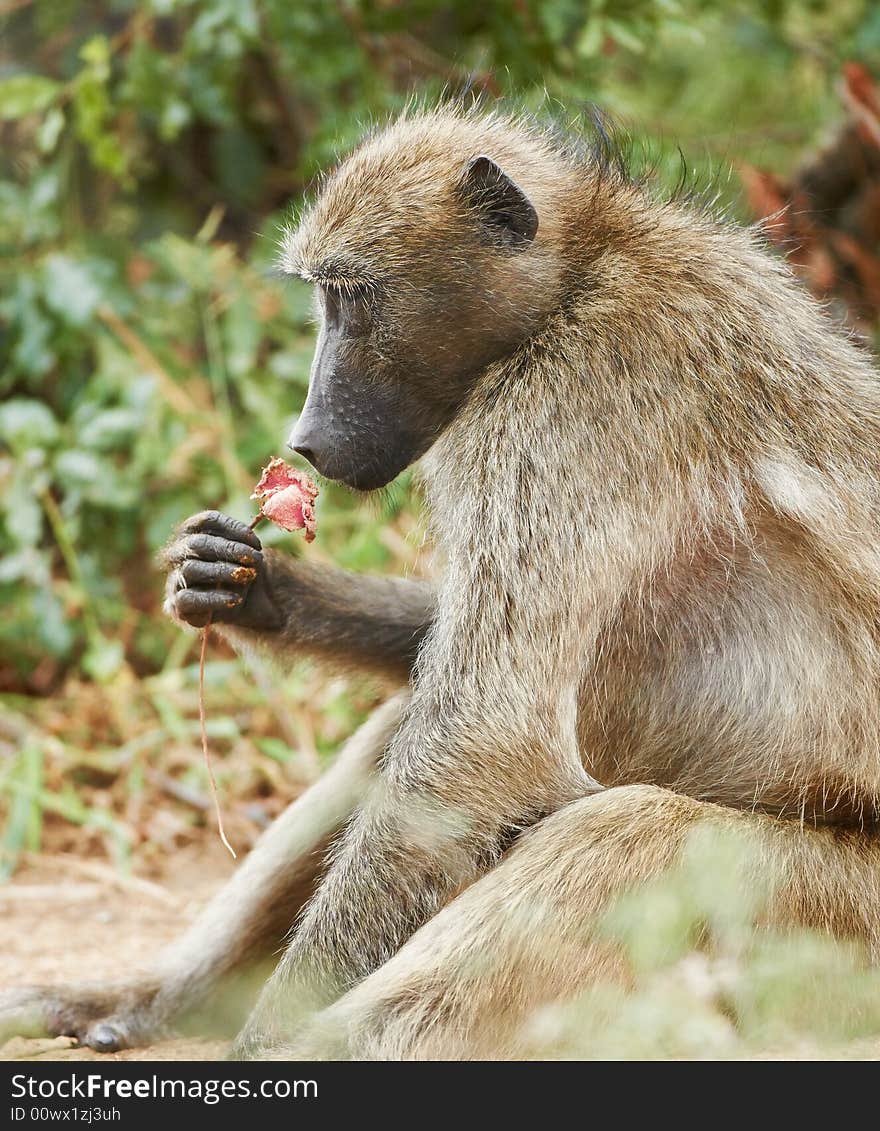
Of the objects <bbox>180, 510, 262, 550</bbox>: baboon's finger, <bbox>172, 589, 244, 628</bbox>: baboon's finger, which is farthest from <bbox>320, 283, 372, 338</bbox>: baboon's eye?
<bbox>172, 589, 244, 628</bbox>: baboon's finger

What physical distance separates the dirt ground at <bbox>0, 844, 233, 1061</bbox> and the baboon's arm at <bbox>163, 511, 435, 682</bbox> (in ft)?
3.34

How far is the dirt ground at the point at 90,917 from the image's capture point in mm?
4098

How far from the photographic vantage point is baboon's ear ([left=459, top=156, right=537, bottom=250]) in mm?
3373

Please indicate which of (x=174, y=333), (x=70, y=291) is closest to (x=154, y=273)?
(x=174, y=333)

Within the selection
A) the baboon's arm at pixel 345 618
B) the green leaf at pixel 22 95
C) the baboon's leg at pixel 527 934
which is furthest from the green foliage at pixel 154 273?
the baboon's leg at pixel 527 934

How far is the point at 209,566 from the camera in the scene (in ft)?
11.4

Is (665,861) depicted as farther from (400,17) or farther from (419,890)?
(400,17)

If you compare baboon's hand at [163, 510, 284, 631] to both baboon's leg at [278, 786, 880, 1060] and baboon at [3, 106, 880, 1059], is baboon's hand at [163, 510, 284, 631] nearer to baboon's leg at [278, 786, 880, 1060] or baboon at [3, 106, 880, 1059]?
baboon at [3, 106, 880, 1059]

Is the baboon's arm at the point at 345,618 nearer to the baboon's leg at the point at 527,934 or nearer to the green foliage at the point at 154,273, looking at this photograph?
the baboon's leg at the point at 527,934

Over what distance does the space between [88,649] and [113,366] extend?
124 cm

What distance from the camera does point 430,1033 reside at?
9.25 feet

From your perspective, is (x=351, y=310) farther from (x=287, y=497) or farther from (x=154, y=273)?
(x=154, y=273)

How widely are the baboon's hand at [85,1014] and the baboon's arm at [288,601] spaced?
3.07ft

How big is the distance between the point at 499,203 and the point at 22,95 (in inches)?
122
